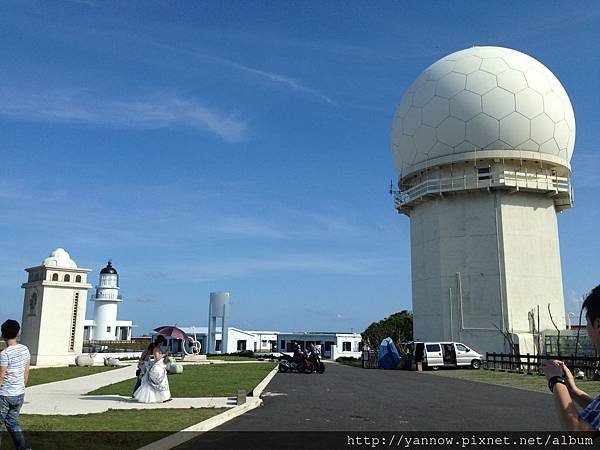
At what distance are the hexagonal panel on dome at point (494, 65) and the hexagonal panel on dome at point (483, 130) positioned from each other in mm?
3219

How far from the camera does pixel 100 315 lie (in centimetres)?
7150

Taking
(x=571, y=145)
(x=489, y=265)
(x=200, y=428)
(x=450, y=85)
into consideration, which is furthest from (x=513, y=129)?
(x=200, y=428)

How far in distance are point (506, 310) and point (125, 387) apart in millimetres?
22483

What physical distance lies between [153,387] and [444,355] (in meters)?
19.1

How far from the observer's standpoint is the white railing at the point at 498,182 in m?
31.5

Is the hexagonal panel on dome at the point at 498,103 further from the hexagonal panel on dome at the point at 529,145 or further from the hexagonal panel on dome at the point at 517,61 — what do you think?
the hexagonal panel on dome at the point at 517,61

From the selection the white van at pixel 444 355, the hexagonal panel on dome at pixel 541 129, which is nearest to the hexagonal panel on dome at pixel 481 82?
the hexagonal panel on dome at pixel 541 129

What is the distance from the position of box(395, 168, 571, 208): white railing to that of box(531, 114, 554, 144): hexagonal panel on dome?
2112 mm

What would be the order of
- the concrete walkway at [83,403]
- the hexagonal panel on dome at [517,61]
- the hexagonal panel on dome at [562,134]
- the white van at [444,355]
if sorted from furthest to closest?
the hexagonal panel on dome at [517,61] < the hexagonal panel on dome at [562,134] < the white van at [444,355] < the concrete walkway at [83,403]

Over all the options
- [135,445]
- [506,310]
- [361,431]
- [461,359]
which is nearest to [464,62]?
[506,310]

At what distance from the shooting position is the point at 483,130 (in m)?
31.5

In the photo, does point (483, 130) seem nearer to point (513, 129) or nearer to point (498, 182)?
point (513, 129)

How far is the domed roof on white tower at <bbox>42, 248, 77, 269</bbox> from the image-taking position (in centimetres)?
3155

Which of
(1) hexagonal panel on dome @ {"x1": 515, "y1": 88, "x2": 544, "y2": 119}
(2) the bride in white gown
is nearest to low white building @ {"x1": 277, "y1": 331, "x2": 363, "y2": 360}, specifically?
(1) hexagonal panel on dome @ {"x1": 515, "y1": 88, "x2": 544, "y2": 119}
